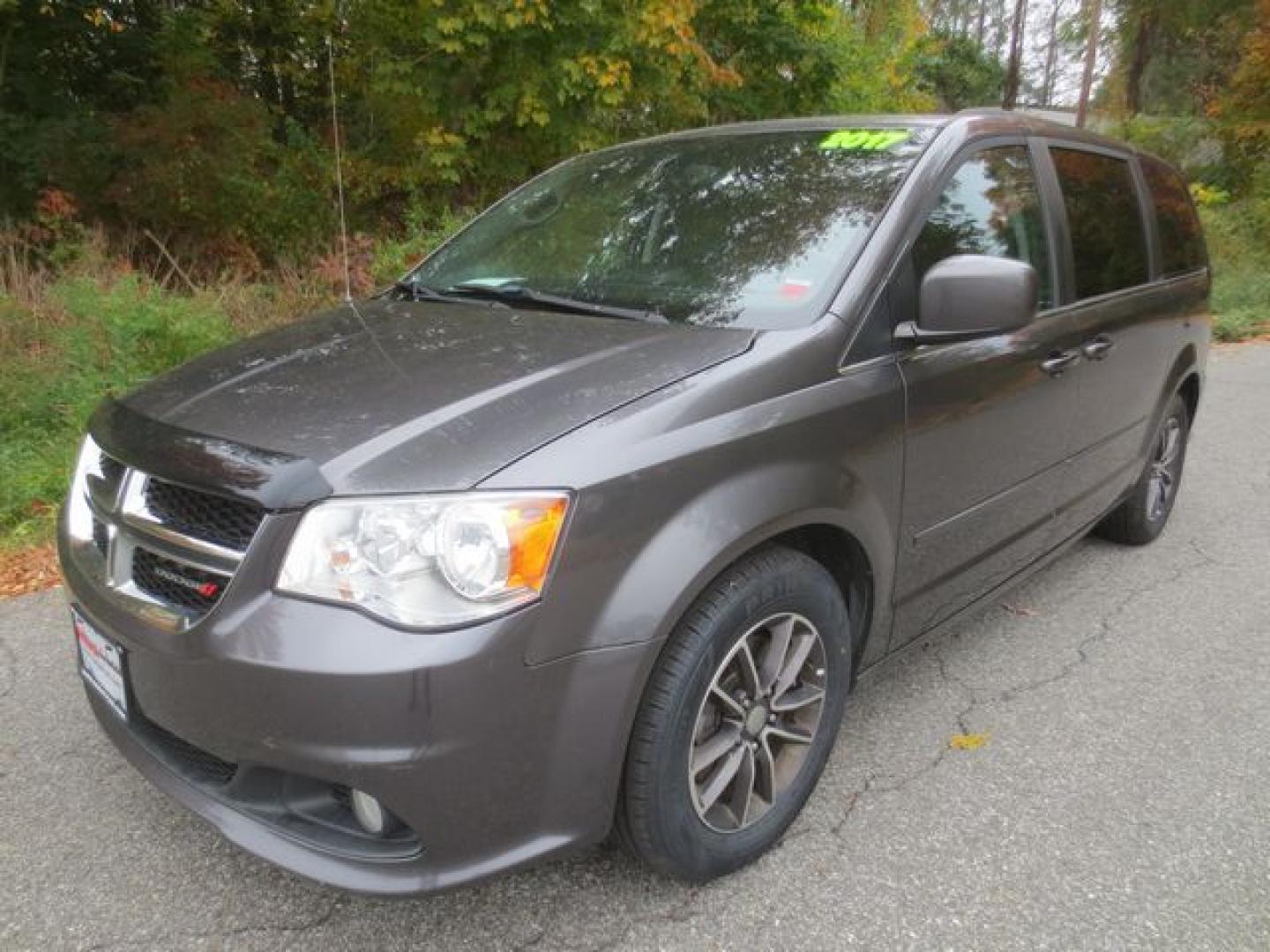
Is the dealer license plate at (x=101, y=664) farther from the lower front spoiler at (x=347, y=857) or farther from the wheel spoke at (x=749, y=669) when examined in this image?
the wheel spoke at (x=749, y=669)

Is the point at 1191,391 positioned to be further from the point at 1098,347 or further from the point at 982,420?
the point at 982,420

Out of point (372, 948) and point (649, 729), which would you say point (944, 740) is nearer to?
point (649, 729)

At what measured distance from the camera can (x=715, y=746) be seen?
2137 mm

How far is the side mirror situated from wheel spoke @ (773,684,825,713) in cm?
89

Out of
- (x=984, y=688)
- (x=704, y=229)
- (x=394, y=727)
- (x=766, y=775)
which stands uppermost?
(x=704, y=229)

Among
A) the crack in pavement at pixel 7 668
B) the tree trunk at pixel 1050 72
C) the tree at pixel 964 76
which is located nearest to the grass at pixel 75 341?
the crack in pavement at pixel 7 668

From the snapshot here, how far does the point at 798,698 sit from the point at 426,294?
1633 millimetres

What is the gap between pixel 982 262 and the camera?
2367 millimetres

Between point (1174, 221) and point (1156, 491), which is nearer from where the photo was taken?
point (1174, 221)

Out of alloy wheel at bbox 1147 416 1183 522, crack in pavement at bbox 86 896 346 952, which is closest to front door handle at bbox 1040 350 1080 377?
alloy wheel at bbox 1147 416 1183 522

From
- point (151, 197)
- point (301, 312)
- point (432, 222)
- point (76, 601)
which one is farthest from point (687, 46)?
point (76, 601)

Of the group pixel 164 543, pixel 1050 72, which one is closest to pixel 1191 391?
pixel 164 543

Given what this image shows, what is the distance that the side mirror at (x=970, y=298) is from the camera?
234cm

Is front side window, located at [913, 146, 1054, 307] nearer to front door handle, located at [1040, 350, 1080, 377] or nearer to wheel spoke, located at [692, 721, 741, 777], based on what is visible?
front door handle, located at [1040, 350, 1080, 377]
